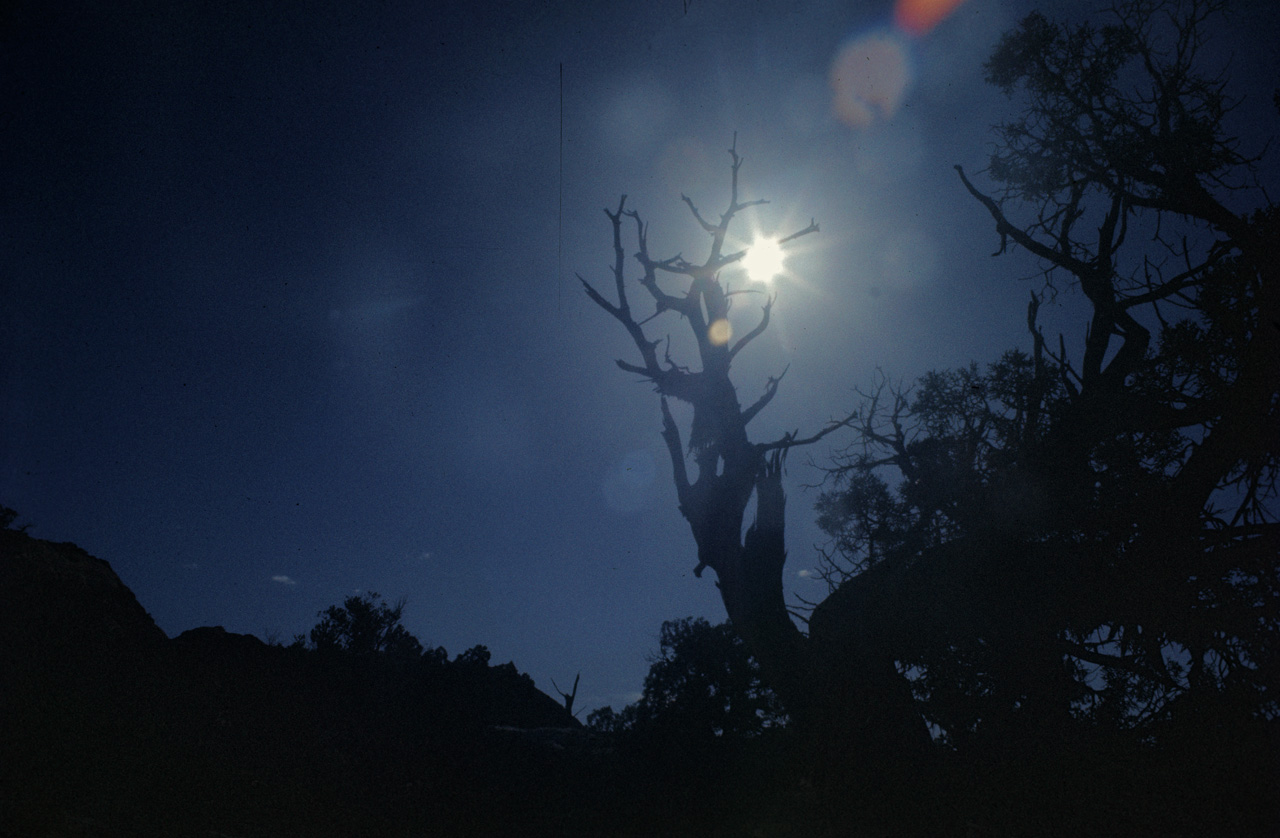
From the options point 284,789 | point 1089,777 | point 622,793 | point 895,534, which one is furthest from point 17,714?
point 1089,777

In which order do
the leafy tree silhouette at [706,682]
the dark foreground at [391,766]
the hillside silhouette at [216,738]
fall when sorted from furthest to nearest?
the leafy tree silhouette at [706,682], the hillside silhouette at [216,738], the dark foreground at [391,766]

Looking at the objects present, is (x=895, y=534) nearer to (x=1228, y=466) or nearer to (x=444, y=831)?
(x=1228, y=466)

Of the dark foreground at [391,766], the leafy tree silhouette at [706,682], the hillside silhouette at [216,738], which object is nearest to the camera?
the dark foreground at [391,766]

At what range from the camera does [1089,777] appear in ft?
20.1

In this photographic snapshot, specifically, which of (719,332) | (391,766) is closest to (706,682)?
(391,766)

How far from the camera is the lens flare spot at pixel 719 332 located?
1054cm

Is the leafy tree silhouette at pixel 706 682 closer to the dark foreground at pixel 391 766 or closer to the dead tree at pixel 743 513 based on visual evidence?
the dark foreground at pixel 391 766

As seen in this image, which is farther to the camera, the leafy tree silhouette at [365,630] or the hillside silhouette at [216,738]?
the leafy tree silhouette at [365,630]

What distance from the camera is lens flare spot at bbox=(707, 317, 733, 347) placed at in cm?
1054

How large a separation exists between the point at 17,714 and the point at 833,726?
697 inches

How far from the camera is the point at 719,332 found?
1060 centimetres

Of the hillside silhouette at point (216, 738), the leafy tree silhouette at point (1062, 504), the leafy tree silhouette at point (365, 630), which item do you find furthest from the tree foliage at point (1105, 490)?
the leafy tree silhouette at point (365, 630)

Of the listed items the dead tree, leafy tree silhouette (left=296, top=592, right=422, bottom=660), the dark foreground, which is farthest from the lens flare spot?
leafy tree silhouette (left=296, top=592, right=422, bottom=660)

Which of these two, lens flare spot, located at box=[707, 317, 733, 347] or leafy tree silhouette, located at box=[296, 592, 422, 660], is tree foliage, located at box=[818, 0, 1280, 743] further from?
leafy tree silhouette, located at box=[296, 592, 422, 660]
